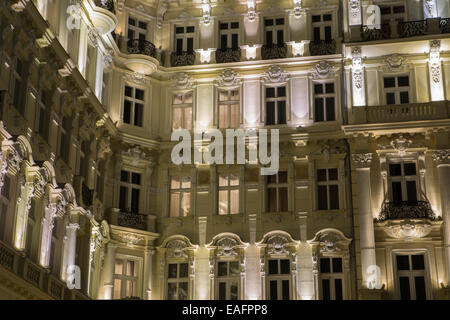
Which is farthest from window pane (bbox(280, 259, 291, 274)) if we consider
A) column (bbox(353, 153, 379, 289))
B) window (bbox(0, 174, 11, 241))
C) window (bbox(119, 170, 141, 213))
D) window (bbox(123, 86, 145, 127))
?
window (bbox(0, 174, 11, 241))

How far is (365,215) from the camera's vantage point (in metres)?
30.8

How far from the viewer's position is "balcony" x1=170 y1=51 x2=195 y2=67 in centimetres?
3509

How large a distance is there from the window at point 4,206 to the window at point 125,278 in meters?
8.96

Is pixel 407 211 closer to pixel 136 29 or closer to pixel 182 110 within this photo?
pixel 182 110

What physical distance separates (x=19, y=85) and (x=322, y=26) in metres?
15.1

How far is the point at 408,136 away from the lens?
31.7 meters

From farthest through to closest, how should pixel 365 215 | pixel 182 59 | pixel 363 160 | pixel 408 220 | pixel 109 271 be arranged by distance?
pixel 182 59, pixel 363 160, pixel 109 271, pixel 365 215, pixel 408 220

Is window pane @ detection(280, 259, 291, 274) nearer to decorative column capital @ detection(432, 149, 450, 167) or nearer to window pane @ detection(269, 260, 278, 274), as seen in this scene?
window pane @ detection(269, 260, 278, 274)

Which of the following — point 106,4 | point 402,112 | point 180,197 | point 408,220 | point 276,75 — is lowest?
point 408,220

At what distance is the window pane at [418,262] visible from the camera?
30.5 meters

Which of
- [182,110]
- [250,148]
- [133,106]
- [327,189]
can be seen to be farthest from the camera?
[182,110]
